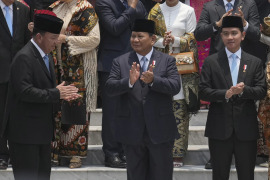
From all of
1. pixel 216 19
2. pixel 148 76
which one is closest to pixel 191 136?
pixel 216 19

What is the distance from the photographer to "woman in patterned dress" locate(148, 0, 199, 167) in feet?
25.2

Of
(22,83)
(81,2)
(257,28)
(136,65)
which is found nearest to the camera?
(22,83)

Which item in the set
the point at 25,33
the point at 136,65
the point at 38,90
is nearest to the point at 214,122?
the point at 136,65

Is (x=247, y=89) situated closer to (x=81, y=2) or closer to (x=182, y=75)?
(x=182, y=75)

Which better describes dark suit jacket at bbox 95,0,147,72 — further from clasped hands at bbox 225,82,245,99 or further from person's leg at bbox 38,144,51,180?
person's leg at bbox 38,144,51,180

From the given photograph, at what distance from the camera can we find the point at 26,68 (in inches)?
230

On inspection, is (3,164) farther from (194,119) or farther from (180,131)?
(194,119)

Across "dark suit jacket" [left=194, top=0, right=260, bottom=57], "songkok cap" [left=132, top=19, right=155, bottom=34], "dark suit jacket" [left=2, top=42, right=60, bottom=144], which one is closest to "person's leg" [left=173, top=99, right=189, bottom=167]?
"dark suit jacket" [left=194, top=0, right=260, bottom=57]

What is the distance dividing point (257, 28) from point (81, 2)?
200cm

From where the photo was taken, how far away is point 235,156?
6.64 metres

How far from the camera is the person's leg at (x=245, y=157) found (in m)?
6.60

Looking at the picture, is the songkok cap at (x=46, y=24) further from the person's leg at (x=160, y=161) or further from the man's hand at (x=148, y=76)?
the person's leg at (x=160, y=161)

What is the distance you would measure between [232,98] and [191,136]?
1.69 m

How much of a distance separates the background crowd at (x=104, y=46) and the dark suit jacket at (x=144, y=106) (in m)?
1.17
